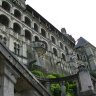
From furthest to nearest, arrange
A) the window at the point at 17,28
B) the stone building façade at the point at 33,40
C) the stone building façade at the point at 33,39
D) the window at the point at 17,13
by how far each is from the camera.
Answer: the window at the point at 17,13
the window at the point at 17,28
the stone building façade at the point at 33,39
the stone building façade at the point at 33,40

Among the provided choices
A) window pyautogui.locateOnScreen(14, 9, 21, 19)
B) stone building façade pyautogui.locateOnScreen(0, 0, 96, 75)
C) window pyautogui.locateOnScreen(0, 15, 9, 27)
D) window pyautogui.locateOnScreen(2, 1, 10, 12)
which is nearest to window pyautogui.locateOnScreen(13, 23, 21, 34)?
stone building façade pyautogui.locateOnScreen(0, 0, 96, 75)

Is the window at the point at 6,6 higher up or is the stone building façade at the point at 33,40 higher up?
the window at the point at 6,6

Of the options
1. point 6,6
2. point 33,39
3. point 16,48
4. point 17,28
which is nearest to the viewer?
point 16,48

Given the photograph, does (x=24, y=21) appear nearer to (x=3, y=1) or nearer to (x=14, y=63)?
(x=3, y=1)

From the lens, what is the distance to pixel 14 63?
570cm

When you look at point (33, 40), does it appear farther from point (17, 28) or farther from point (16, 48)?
point (16, 48)

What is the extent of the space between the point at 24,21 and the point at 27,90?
100.0ft

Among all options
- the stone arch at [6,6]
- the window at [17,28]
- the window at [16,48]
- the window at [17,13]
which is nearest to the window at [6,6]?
the stone arch at [6,6]

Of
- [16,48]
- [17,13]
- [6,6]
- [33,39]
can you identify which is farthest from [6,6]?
[16,48]

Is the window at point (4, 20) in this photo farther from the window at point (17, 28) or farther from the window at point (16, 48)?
the window at point (16, 48)

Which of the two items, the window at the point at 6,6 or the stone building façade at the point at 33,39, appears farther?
the window at the point at 6,6

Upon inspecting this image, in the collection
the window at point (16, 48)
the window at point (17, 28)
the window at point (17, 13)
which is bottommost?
the window at point (16, 48)

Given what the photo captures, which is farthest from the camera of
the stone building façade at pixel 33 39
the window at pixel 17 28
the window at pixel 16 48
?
the window at pixel 17 28

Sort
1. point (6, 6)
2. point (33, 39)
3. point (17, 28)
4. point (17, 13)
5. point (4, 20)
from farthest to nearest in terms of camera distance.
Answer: point (17, 13) → point (33, 39) → point (6, 6) → point (17, 28) → point (4, 20)
